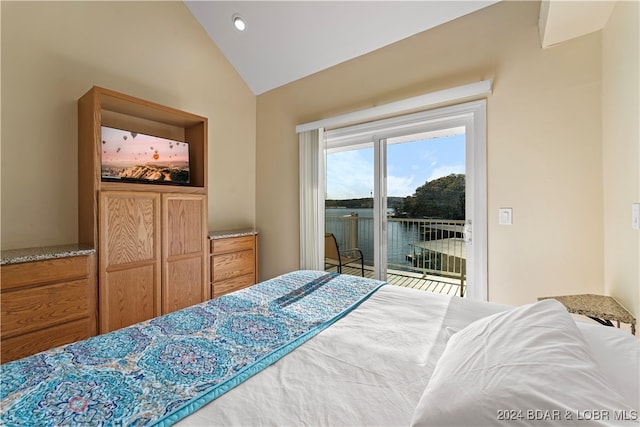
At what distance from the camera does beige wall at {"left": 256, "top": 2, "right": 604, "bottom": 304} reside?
1781 mm

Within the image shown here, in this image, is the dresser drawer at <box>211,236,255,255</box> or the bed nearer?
the bed

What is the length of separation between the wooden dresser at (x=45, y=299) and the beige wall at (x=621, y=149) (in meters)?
3.27

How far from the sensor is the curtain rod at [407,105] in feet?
6.86

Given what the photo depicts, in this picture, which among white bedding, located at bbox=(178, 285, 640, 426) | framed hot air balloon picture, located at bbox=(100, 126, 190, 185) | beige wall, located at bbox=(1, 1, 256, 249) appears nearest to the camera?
white bedding, located at bbox=(178, 285, 640, 426)

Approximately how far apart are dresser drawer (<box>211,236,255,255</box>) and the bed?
1.68 meters

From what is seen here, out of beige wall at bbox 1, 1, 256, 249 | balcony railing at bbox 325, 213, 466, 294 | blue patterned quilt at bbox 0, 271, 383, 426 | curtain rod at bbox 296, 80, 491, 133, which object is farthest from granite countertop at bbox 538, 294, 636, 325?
beige wall at bbox 1, 1, 256, 249

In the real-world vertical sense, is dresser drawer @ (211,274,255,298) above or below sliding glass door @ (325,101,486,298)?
below

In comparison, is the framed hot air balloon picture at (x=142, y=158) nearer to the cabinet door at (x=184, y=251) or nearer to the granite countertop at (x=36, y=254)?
the cabinet door at (x=184, y=251)

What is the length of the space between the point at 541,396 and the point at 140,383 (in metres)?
1.00

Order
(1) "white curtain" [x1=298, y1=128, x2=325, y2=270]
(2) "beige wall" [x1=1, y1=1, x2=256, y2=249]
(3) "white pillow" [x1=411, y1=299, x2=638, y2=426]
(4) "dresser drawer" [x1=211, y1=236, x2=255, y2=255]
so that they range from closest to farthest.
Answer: (3) "white pillow" [x1=411, y1=299, x2=638, y2=426]
(2) "beige wall" [x1=1, y1=1, x2=256, y2=249]
(4) "dresser drawer" [x1=211, y1=236, x2=255, y2=255]
(1) "white curtain" [x1=298, y1=128, x2=325, y2=270]

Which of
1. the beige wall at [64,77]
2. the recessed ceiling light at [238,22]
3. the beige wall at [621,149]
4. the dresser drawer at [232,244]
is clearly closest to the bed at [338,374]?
the beige wall at [621,149]

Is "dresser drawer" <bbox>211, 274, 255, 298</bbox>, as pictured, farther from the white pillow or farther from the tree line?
the white pillow

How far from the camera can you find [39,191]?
2141 millimetres

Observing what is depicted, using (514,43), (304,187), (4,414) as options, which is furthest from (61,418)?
(514,43)
